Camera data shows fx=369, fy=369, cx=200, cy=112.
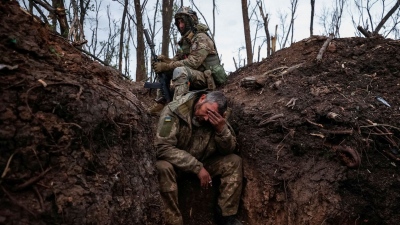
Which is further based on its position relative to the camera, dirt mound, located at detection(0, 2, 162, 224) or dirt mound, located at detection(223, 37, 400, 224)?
dirt mound, located at detection(223, 37, 400, 224)

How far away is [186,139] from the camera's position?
422 cm

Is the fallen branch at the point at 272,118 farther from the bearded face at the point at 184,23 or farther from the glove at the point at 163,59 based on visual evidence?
the bearded face at the point at 184,23

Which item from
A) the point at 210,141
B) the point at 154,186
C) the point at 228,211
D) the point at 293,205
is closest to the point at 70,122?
the point at 154,186

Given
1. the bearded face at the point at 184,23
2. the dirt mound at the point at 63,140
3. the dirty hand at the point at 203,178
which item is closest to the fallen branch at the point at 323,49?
the bearded face at the point at 184,23

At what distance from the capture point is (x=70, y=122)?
2828 millimetres

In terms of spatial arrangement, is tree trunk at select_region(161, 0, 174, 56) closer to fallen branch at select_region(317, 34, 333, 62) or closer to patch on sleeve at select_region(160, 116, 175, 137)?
fallen branch at select_region(317, 34, 333, 62)

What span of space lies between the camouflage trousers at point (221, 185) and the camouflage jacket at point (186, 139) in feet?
0.32

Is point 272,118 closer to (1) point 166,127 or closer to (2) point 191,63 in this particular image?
(1) point 166,127

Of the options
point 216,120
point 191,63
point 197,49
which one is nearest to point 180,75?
point 191,63

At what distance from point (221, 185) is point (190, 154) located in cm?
55

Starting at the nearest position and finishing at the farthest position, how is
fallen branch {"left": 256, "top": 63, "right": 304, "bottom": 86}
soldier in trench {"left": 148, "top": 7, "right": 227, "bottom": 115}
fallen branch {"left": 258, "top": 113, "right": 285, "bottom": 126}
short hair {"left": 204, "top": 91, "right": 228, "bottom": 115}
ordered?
short hair {"left": 204, "top": 91, "right": 228, "bottom": 115} < fallen branch {"left": 258, "top": 113, "right": 285, "bottom": 126} < fallen branch {"left": 256, "top": 63, "right": 304, "bottom": 86} < soldier in trench {"left": 148, "top": 7, "right": 227, "bottom": 115}


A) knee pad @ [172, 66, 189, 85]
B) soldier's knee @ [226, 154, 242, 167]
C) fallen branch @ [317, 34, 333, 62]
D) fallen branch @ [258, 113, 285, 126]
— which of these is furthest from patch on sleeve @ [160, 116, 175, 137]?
fallen branch @ [317, 34, 333, 62]

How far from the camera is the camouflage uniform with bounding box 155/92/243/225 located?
3876mm

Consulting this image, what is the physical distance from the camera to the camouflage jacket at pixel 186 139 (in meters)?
3.97
